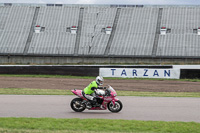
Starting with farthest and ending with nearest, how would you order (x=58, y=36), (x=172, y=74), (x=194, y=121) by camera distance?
(x=58, y=36), (x=172, y=74), (x=194, y=121)

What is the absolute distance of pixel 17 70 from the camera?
1468 inches

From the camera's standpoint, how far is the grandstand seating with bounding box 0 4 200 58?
4916cm

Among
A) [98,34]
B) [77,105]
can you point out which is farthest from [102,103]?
[98,34]

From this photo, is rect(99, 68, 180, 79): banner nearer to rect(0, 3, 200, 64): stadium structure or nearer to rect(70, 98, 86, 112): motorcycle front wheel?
rect(0, 3, 200, 64): stadium structure

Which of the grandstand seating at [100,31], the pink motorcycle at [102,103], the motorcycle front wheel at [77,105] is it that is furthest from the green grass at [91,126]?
the grandstand seating at [100,31]

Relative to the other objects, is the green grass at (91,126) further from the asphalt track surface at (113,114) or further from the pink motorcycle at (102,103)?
the pink motorcycle at (102,103)

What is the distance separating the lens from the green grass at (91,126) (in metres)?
10.7

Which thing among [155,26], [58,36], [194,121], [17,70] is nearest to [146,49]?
[155,26]

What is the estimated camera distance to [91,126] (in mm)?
11156

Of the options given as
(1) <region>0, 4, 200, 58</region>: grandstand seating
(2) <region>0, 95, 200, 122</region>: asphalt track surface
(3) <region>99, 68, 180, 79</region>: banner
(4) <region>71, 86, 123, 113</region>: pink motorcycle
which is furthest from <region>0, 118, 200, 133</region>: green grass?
(1) <region>0, 4, 200, 58</region>: grandstand seating

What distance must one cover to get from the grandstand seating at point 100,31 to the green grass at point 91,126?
120 ft

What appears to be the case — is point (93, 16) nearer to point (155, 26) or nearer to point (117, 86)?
point (155, 26)

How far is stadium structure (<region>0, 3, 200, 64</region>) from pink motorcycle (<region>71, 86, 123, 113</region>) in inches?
1307

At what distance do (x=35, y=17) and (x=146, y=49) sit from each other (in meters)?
19.5
